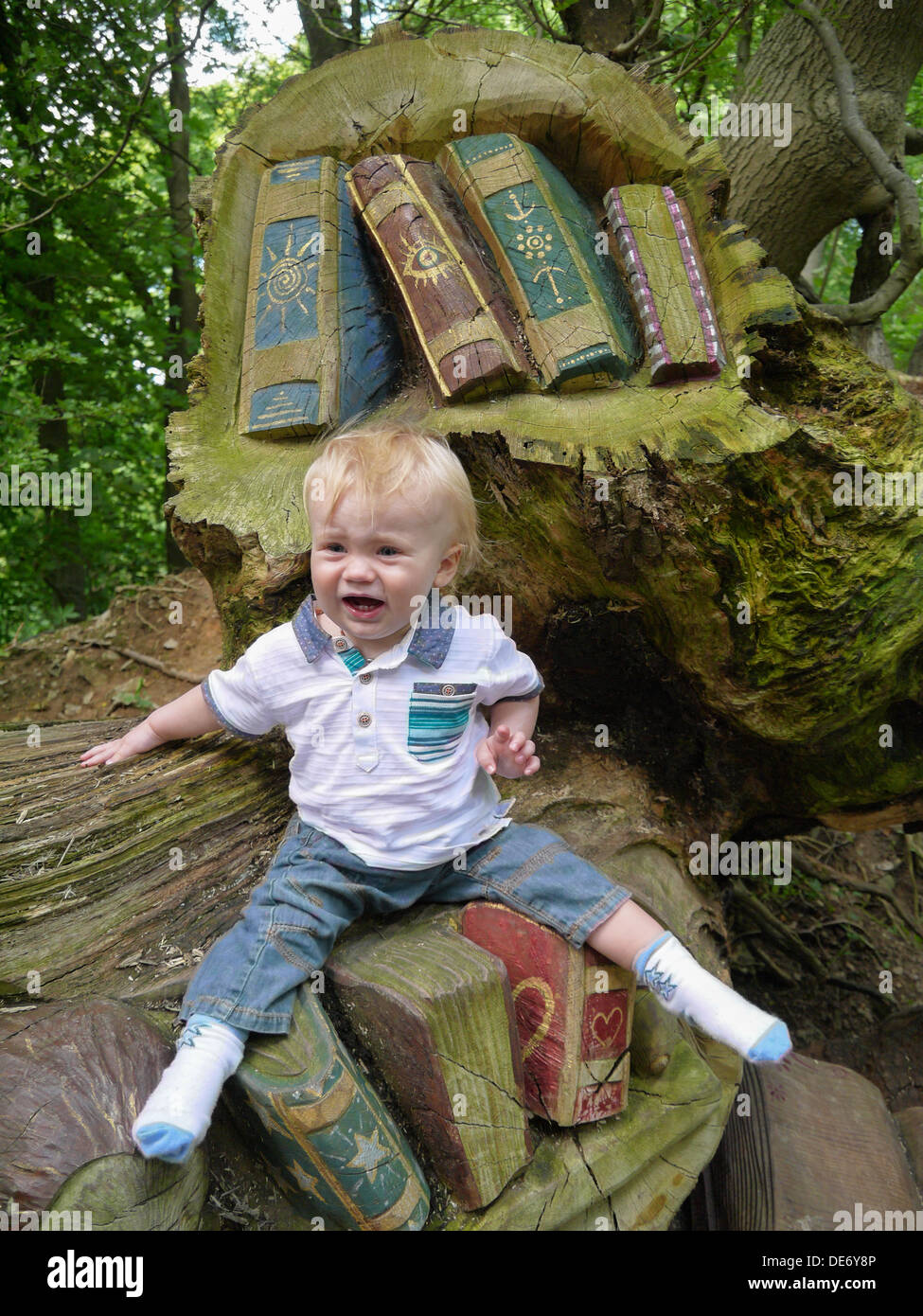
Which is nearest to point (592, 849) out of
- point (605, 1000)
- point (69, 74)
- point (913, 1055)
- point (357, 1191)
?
point (605, 1000)

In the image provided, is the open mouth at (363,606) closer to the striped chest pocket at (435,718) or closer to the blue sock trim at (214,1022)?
the striped chest pocket at (435,718)

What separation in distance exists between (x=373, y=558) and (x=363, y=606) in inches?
4.0

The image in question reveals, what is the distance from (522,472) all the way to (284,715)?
83 centimetres

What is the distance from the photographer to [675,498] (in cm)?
215

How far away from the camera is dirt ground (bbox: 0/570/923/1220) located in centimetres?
350

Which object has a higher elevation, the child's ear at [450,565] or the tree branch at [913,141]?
the tree branch at [913,141]

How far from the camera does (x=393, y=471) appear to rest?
5.63 feet

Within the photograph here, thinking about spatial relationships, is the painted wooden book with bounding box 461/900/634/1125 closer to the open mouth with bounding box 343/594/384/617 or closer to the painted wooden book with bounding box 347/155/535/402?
the open mouth with bounding box 343/594/384/617

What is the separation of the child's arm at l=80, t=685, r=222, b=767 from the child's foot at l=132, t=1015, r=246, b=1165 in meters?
0.70

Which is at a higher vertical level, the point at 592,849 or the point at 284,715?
the point at 284,715

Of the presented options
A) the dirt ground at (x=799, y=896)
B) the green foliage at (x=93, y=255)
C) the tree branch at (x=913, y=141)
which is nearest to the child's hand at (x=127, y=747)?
the dirt ground at (x=799, y=896)

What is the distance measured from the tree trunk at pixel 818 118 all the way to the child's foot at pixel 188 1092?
406cm

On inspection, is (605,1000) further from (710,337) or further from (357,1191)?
(710,337)

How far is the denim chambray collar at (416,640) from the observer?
1.86m
